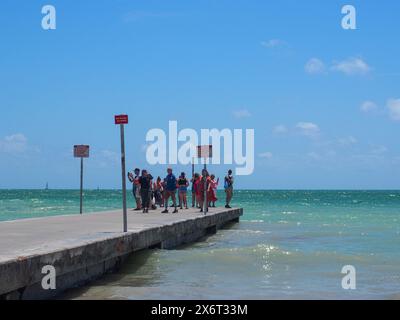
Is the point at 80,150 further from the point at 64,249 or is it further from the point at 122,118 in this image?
the point at 64,249

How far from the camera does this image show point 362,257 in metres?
17.2

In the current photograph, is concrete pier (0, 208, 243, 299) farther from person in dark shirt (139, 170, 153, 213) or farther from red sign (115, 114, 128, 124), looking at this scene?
person in dark shirt (139, 170, 153, 213)

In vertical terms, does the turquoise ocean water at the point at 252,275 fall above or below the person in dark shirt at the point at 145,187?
below

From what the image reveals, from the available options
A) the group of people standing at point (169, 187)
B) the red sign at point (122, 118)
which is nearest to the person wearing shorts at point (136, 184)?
the group of people standing at point (169, 187)

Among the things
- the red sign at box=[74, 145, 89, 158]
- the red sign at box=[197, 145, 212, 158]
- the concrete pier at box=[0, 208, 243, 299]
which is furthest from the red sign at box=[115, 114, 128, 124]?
the red sign at box=[74, 145, 89, 158]

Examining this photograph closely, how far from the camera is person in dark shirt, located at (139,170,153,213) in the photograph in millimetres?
24062

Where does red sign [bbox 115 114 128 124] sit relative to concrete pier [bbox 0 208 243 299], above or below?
above

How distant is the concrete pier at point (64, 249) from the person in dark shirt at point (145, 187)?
5537 mm

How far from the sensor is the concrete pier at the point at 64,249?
9.47 metres

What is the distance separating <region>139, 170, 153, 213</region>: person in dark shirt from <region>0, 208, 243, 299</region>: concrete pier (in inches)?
218

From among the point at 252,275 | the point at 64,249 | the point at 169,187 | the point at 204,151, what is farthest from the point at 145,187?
the point at 64,249

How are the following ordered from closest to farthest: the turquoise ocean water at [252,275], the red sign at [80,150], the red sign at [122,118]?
the turquoise ocean water at [252,275] < the red sign at [122,118] < the red sign at [80,150]

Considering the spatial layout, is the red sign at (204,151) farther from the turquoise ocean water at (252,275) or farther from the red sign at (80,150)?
the red sign at (80,150)
